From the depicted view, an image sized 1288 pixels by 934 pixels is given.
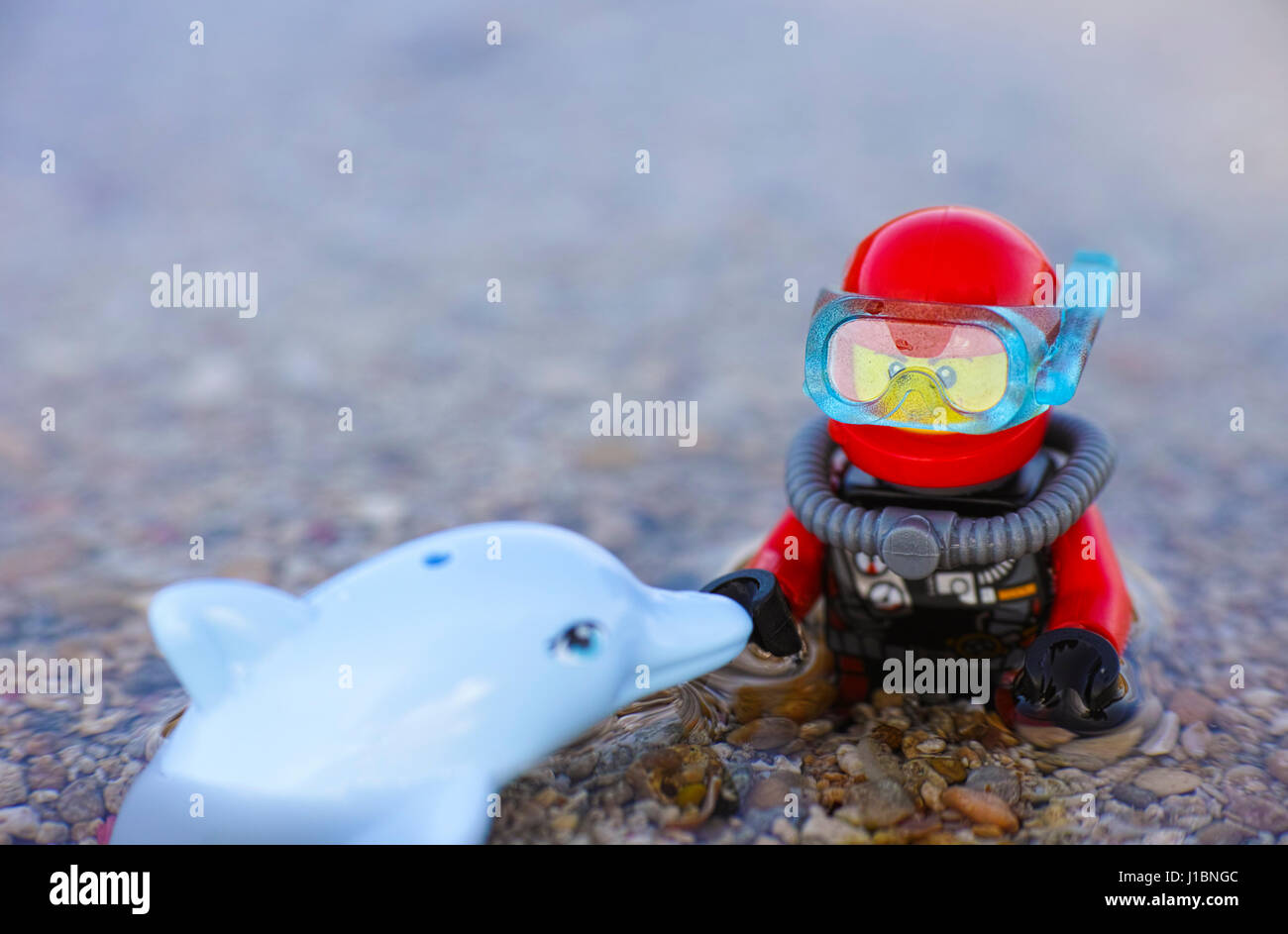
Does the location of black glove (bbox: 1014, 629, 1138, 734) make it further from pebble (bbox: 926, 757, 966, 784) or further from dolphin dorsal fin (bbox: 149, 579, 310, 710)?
dolphin dorsal fin (bbox: 149, 579, 310, 710)

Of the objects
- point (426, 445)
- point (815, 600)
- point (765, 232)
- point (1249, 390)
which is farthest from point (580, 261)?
point (815, 600)

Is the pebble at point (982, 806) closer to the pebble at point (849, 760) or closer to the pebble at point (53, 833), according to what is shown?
the pebble at point (849, 760)

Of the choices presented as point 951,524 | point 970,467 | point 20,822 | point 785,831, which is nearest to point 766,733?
point 785,831

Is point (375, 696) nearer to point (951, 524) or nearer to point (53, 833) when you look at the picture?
point (53, 833)

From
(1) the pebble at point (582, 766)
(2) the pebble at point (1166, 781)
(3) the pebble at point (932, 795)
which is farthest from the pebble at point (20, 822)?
(2) the pebble at point (1166, 781)
